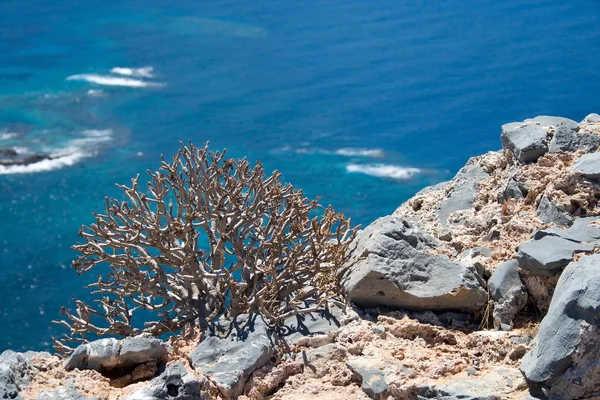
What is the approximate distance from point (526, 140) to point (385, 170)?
937 centimetres

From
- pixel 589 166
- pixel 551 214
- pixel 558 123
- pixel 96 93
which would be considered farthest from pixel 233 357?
pixel 96 93

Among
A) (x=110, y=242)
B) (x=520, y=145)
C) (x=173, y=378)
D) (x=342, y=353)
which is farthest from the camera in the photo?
(x=520, y=145)

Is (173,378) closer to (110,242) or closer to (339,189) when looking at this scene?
(110,242)

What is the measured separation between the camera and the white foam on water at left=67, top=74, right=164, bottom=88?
18734mm

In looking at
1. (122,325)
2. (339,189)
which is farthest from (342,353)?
(339,189)

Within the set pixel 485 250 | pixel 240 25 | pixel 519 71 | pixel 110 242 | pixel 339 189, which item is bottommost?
pixel 485 250

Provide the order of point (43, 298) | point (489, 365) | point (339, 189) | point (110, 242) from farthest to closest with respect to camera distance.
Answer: point (339, 189) < point (43, 298) < point (110, 242) < point (489, 365)

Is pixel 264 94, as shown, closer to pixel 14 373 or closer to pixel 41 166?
pixel 41 166

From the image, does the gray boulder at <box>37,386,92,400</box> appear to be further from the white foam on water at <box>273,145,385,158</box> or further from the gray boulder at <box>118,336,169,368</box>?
the white foam on water at <box>273,145,385,158</box>

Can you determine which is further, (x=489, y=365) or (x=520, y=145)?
(x=520, y=145)

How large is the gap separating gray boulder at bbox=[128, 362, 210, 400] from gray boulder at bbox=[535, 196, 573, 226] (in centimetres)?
244

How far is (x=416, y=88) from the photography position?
58.5 ft

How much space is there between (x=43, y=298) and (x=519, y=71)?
1160 centimetres

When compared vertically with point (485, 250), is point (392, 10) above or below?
above
